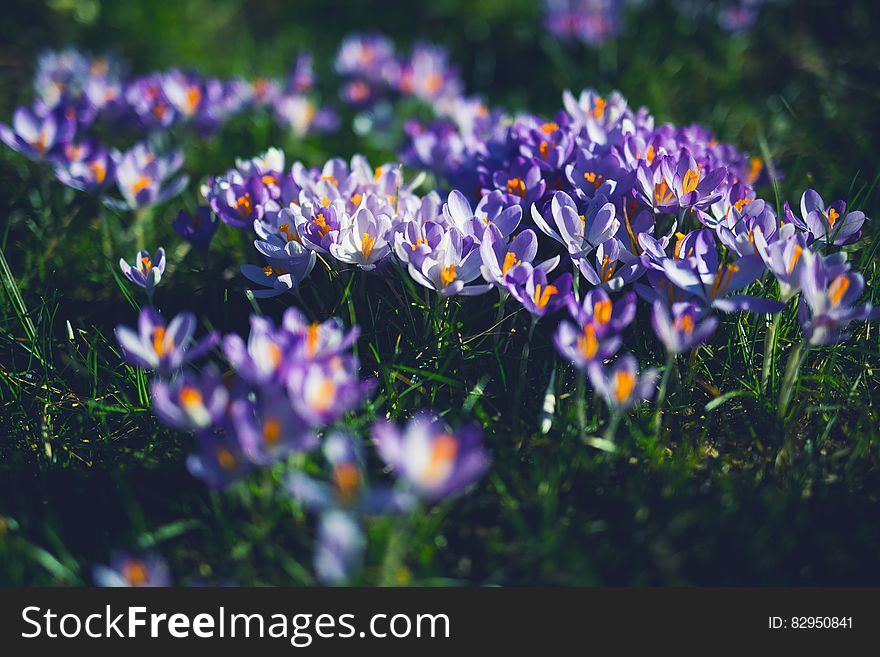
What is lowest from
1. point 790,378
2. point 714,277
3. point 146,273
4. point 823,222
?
point 790,378

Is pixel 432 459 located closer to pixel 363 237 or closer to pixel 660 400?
pixel 660 400

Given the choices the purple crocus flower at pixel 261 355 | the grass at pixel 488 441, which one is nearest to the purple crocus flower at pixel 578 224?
the grass at pixel 488 441

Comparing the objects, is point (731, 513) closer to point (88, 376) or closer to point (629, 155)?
point (629, 155)

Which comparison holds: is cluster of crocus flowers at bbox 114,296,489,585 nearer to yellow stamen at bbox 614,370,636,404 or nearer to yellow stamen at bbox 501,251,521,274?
yellow stamen at bbox 614,370,636,404

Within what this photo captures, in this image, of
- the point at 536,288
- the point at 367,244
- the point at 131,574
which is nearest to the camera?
the point at 131,574

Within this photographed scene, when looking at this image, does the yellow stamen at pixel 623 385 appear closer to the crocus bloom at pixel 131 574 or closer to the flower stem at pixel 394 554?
the flower stem at pixel 394 554

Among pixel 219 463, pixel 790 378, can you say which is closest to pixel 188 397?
pixel 219 463

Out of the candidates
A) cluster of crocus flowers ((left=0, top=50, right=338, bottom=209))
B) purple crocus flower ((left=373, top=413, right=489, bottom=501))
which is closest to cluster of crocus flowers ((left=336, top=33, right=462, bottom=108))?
cluster of crocus flowers ((left=0, top=50, right=338, bottom=209))

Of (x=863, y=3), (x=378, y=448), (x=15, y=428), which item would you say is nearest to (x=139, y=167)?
(x=15, y=428)
